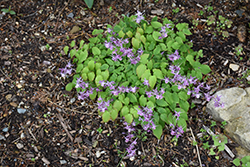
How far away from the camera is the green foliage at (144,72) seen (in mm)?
2473

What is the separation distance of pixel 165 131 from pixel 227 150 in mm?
902

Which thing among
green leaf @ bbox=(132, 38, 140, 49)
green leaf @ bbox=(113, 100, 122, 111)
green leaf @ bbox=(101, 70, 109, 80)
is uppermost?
green leaf @ bbox=(132, 38, 140, 49)

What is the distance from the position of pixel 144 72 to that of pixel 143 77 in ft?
0.22

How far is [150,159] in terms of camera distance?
275 cm

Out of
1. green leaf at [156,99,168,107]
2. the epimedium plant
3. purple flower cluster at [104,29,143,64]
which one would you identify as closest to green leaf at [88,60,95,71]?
the epimedium plant

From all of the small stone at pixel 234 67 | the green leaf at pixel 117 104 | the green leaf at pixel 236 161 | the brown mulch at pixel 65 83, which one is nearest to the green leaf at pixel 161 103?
the green leaf at pixel 117 104

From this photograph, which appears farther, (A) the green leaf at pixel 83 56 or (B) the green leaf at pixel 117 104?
(A) the green leaf at pixel 83 56

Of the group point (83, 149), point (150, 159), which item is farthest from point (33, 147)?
point (150, 159)

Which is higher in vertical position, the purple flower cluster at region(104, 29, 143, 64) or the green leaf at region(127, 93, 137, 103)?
the purple flower cluster at region(104, 29, 143, 64)

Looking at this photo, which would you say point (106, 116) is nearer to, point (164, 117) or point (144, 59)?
point (164, 117)

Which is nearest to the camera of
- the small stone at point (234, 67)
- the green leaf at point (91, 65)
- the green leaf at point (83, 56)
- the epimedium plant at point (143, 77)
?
the epimedium plant at point (143, 77)

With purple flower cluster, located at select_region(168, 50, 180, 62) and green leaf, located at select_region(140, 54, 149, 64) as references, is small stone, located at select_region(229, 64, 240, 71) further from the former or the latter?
green leaf, located at select_region(140, 54, 149, 64)

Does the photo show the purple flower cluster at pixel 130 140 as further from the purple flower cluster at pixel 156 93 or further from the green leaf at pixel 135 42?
the green leaf at pixel 135 42

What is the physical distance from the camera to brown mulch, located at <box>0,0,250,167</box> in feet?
9.16
